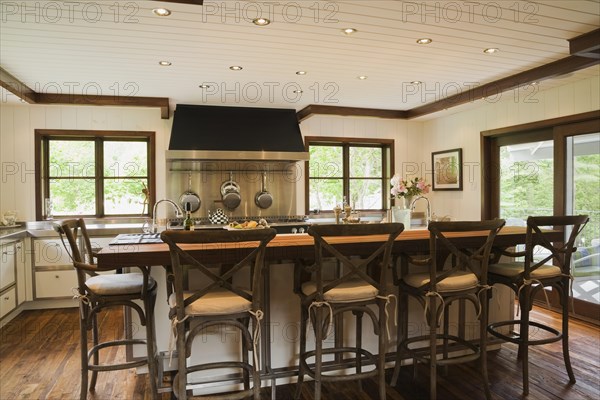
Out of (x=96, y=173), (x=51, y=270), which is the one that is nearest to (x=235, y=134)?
(x=96, y=173)

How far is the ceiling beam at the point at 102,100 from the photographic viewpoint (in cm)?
432

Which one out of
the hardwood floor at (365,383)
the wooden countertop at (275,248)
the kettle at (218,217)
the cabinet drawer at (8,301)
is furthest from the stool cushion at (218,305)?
the kettle at (218,217)

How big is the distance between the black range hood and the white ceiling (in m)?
0.50

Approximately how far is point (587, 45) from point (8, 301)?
5263 millimetres

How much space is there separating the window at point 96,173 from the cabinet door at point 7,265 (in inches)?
34.1

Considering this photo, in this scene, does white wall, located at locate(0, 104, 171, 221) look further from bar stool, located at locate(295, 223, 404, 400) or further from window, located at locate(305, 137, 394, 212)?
bar stool, located at locate(295, 223, 404, 400)

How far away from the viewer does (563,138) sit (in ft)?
13.0

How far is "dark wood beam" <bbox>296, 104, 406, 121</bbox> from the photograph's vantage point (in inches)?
197

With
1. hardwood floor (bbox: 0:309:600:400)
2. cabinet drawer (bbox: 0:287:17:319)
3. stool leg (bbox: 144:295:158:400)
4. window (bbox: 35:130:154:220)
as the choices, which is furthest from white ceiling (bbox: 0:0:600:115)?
hardwood floor (bbox: 0:309:600:400)

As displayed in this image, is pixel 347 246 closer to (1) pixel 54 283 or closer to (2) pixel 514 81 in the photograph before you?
(2) pixel 514 81

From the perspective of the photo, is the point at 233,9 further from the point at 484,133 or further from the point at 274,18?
the point at 484,133

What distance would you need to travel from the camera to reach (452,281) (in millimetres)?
2244

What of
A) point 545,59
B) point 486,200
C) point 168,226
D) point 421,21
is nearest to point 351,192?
point 486,200

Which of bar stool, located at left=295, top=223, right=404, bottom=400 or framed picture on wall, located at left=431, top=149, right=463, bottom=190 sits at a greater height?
framed picture on wall, located at left=431, top=149, right=463, bottom=190
